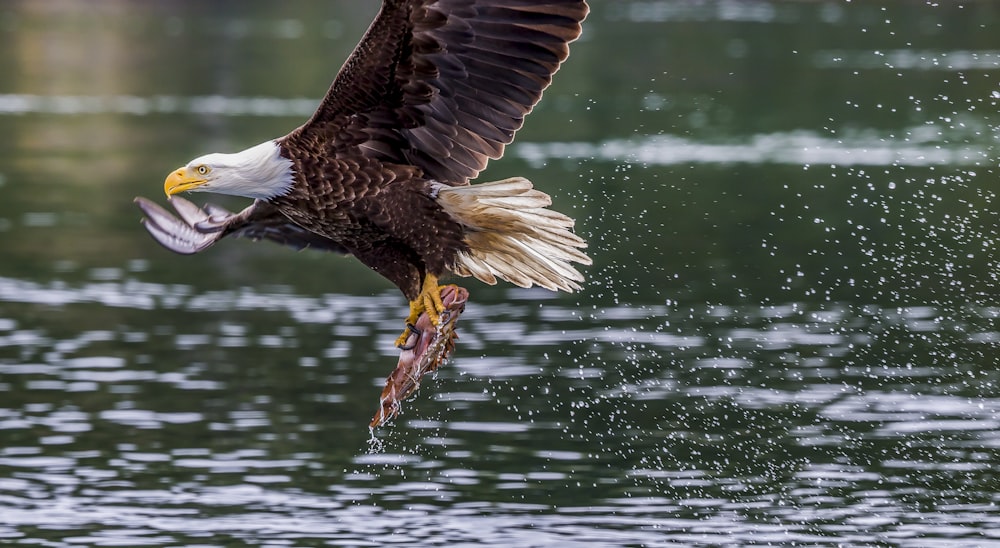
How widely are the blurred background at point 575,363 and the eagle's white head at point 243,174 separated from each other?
2.04 meters

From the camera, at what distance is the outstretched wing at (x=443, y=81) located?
24.5 feet

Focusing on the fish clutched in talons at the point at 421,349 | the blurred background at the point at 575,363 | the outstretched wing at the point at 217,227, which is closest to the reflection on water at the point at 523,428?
the blurred background at the point at 575,363

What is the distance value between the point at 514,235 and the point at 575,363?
4884mm

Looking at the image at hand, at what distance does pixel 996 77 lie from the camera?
106 feet

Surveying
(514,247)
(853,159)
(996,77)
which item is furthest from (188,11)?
(514,247)

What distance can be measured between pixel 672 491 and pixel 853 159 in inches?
595

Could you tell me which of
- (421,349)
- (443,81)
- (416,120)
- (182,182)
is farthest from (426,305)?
(182,182)

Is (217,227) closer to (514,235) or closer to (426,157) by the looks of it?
(426,157)

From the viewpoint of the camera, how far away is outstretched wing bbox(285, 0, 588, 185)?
7.47 meters

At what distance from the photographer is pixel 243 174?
7496 mm

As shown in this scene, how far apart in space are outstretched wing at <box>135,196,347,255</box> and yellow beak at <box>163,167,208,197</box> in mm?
684

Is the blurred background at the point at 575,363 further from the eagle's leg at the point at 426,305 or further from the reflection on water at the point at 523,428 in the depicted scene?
the eagle's leg at the point at 426,305

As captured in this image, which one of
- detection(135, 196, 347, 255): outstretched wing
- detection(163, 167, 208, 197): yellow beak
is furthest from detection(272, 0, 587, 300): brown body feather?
detection(135, 196, 347, 255): outstretched wing

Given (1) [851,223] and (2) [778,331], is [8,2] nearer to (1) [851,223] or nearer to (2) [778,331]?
(1) [851,223]
